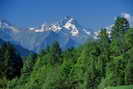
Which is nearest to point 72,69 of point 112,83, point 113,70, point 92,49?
point 92,49

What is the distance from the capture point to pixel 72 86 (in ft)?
317

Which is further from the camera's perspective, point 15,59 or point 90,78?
point 15,59

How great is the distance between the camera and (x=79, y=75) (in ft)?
319

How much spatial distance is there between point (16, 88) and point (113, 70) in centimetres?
2684

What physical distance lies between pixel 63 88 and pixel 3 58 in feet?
196

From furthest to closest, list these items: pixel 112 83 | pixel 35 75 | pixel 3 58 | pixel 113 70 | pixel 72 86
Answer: pixel 3 58, pixel 35 75, pixel 72 86, pixel 113 70, pixel 112 83

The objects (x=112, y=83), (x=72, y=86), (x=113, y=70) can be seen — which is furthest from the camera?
(x=72, y=86)

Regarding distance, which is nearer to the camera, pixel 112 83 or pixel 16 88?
pixel 112 83

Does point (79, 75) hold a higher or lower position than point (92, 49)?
lower

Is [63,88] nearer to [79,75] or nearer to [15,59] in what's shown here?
[79,75]

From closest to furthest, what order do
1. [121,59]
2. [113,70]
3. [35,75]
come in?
[113,70] < [121,59] < [35,75]

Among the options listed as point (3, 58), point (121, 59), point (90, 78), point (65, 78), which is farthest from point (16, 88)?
point (3, 58)

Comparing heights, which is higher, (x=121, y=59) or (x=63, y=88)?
(x=121, y=59)

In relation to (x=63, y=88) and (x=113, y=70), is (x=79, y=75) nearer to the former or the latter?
(x=63, y=88)
